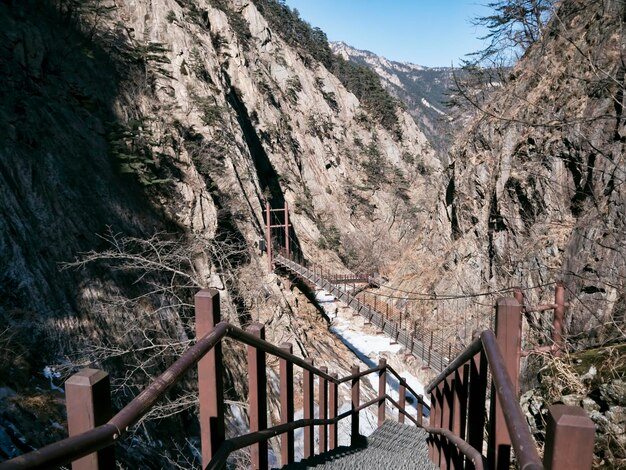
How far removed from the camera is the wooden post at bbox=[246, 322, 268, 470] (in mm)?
1789

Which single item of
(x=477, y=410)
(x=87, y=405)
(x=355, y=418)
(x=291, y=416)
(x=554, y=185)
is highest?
(x=554, y=185)

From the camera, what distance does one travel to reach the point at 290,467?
2.30 meters

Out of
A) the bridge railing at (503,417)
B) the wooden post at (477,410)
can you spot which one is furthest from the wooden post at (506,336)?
the wooden post at (477,410)

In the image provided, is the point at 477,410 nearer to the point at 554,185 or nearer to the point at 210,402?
the point at 210,402

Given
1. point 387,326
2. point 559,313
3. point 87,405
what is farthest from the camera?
point 387,326

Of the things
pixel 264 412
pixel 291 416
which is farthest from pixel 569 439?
pixel 291 416

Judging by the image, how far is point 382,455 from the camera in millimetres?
3182

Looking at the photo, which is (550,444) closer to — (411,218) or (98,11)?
(98,11)

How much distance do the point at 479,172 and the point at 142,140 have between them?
37.3 feet

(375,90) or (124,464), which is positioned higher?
(375,90)

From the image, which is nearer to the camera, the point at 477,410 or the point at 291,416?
the point at 477,410

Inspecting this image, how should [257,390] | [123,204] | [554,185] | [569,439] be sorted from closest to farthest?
[569,439]
[257,390]
[123,204]
[554,185]

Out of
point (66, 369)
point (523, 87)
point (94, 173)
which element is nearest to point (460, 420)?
point (66, 369)

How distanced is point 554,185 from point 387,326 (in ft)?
27.0
